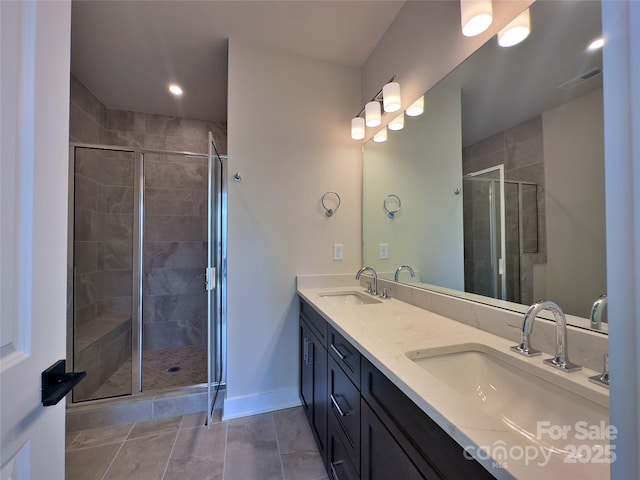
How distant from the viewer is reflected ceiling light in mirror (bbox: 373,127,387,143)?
198cm

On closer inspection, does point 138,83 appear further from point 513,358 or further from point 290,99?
point 513,358

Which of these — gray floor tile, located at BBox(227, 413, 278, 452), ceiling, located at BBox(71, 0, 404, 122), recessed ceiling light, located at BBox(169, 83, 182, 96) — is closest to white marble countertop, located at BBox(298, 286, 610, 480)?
gray floor tile, located at BBox(227, 413, 278, 452)

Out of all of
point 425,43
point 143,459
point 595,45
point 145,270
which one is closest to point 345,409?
point 143,459

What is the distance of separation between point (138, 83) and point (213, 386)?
8.77 feet

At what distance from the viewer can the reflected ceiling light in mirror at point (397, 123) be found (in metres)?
1.79

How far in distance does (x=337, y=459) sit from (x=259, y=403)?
2.99 feet

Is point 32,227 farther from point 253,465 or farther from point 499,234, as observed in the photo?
point 253,465

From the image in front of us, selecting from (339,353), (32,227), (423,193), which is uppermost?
(423,193)

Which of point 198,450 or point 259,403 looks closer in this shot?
point 198,450

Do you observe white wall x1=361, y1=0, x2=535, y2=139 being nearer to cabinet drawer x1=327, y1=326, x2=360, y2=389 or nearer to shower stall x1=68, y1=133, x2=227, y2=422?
shower stall x1=68, y1=133, x2=227, y2=422

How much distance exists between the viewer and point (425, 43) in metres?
1.54

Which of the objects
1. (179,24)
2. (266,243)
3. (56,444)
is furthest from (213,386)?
(179,24)

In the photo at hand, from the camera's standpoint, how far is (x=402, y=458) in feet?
2.34

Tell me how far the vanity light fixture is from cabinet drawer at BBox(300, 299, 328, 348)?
136cm
